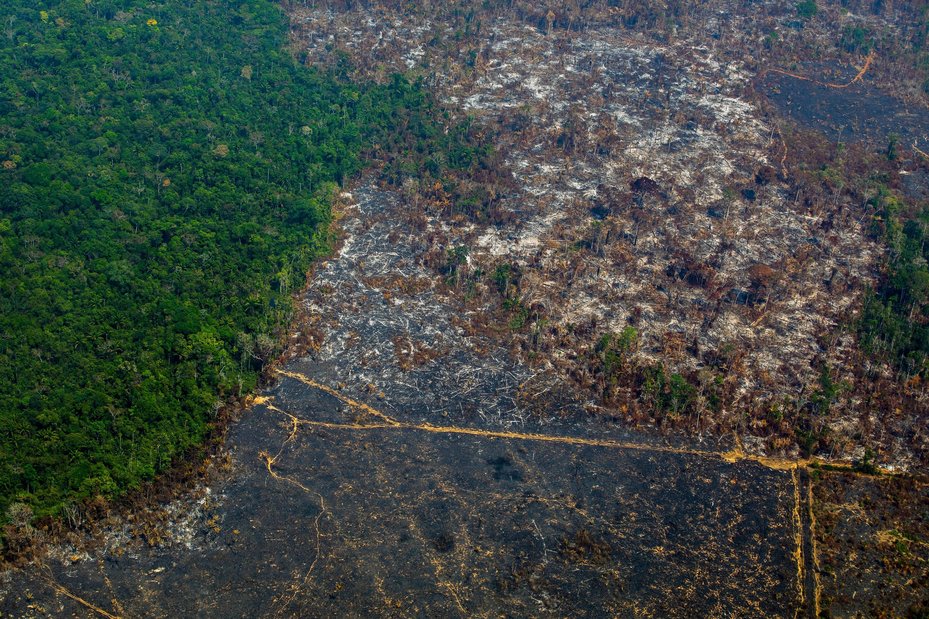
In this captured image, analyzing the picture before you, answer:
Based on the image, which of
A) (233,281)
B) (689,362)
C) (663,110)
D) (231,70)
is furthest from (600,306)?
(231,70)

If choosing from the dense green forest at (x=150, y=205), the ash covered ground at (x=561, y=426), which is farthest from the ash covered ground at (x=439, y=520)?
the dense green forest at (x=150, y=205)

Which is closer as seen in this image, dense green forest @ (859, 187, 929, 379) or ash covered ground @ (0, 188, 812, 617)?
ash covered ground @ (0, 188, 812, 617)

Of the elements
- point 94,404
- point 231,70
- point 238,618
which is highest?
point 231,70

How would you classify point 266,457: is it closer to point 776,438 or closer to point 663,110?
point 776,438

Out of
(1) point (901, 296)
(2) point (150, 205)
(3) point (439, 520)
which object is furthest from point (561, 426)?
(2) point (150, 205)

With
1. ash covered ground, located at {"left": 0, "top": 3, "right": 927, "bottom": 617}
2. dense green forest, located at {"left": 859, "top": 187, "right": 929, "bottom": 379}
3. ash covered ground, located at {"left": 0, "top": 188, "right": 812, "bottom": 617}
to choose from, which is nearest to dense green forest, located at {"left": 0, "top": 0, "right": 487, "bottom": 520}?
ash covered ground, located at {"left": 0, "top": 3, "right": 927, "bottom": 617}

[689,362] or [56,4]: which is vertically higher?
[56,4]

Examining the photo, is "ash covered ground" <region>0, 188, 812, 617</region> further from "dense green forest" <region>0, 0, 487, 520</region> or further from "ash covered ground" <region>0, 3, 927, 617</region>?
"dense green forest" <region>0, 0, 487, 520</region>

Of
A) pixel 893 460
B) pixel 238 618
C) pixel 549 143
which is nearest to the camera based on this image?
pixel 238 618

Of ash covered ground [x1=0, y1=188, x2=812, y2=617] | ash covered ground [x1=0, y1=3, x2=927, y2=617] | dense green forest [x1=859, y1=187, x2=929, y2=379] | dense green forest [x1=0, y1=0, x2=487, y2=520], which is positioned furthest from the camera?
dense green forest [x1=859, y1=187, x2=929, y2=379]
